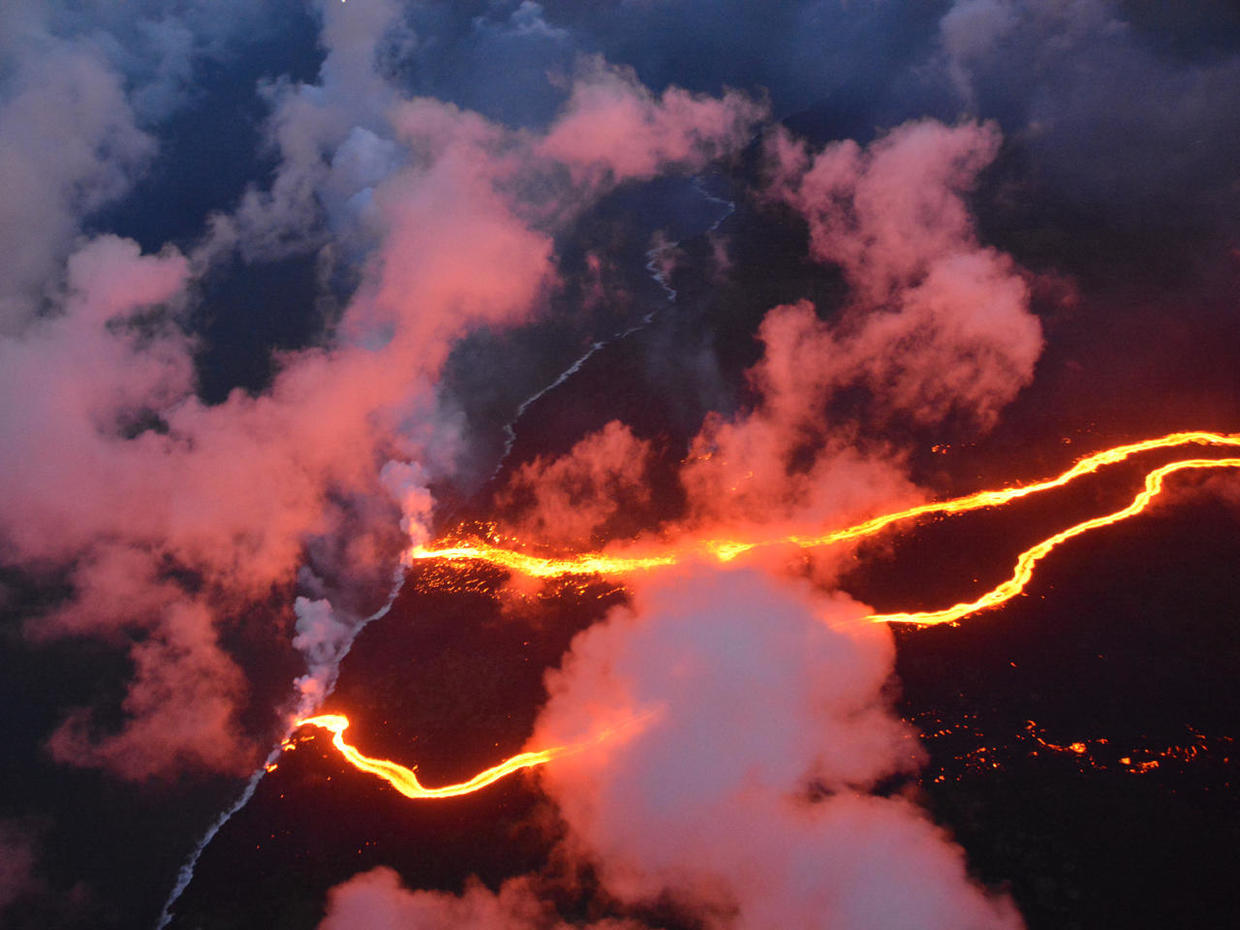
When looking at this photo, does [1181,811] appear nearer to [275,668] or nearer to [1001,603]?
[1001,603]

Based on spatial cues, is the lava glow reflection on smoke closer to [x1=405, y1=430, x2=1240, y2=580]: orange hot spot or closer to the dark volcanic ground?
[x1=405, y1=430, x2=1240, y2=580]: orange hot spot

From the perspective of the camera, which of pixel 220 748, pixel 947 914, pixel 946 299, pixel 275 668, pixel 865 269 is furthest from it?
pixel 865 269

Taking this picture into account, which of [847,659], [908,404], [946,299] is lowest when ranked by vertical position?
[847,659]

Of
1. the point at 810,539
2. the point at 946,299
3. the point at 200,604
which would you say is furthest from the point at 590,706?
the point at 946,299

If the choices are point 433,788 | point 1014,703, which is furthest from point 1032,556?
point 433,788

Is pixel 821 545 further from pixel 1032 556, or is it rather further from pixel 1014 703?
pixel 1014 703

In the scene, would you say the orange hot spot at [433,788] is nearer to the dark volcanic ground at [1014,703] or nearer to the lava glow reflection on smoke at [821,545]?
the lava glow reflection on smoke at [821,545]

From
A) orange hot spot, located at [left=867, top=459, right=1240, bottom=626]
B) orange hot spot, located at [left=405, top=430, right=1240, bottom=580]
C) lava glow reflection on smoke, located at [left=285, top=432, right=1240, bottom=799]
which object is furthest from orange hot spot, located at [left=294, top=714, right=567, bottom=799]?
orange hot spot, located at [left=867, top=459, right=1240, bottom=626]
